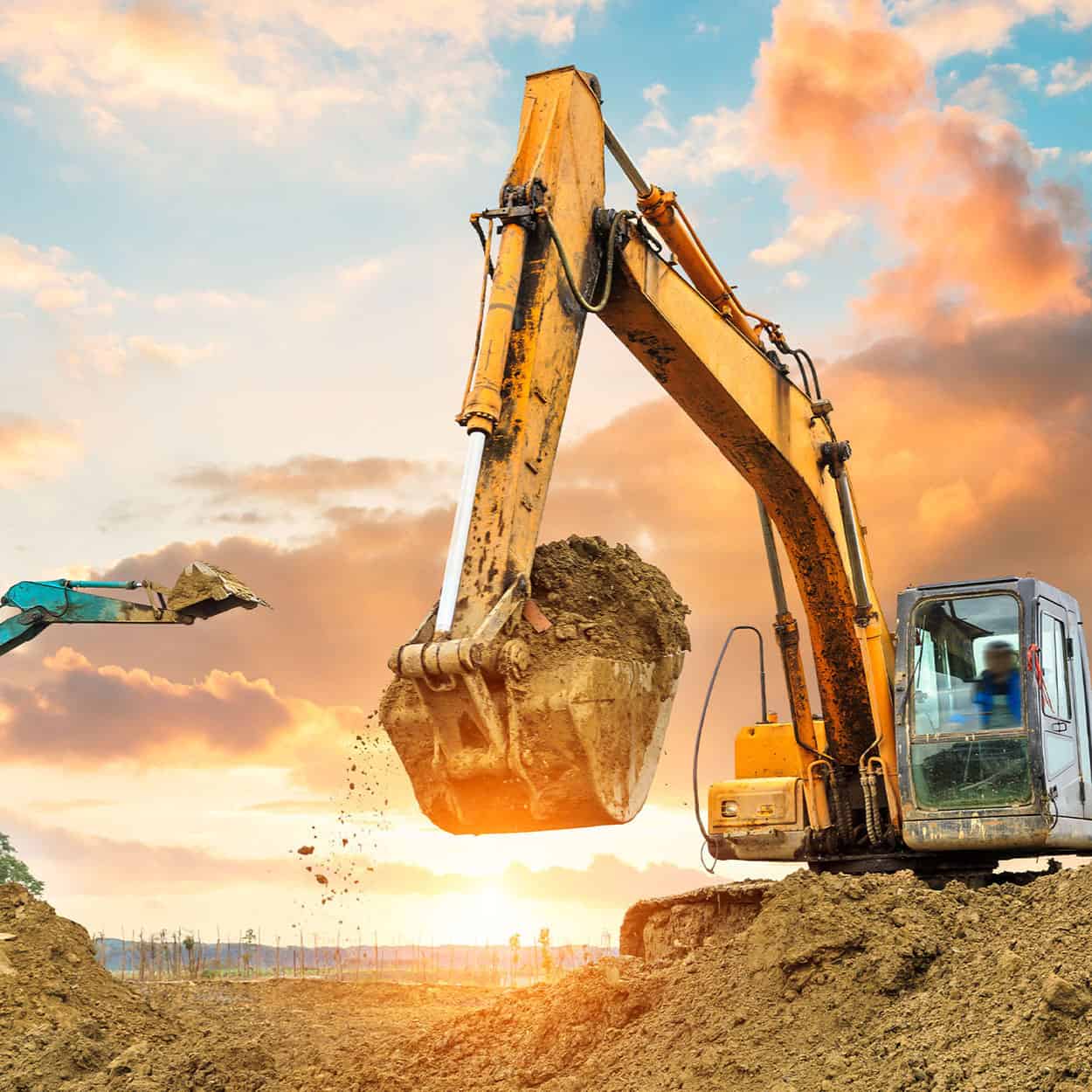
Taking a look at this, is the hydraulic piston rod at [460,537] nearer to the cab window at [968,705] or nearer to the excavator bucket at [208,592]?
the cab window at [968,705]

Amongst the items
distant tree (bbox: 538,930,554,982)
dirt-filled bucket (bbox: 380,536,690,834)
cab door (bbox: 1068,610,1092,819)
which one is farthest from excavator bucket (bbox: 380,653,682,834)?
distant tree (bbox: 538,930,554,982)

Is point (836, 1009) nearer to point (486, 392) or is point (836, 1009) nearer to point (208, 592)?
point (486, 392)

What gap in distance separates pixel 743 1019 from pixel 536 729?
1973mm

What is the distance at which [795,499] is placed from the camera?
319 inches

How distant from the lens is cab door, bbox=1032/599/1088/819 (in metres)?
7.55

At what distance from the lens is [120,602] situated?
11453 millimetres

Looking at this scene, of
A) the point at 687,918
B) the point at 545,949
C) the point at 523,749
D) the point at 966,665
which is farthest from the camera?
the point at 545,949

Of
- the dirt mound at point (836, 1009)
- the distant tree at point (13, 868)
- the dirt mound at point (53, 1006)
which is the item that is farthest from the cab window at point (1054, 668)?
the distant tree at point (13, 868)

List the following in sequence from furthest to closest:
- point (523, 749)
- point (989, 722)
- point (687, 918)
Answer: point (687, 918) → point (989, 722) → point (523, 749)

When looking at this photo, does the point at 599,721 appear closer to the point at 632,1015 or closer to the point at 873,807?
the point at 632,1015

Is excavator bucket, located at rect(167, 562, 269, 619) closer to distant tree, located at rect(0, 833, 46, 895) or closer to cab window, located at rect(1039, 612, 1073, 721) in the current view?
cab window, located at rect(1039, 612, 1073, 721)

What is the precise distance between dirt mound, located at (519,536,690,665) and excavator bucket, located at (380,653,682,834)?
187 millimetres

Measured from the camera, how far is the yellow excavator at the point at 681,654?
5.30 metres

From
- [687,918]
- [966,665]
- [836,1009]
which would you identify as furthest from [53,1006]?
[966,665]
